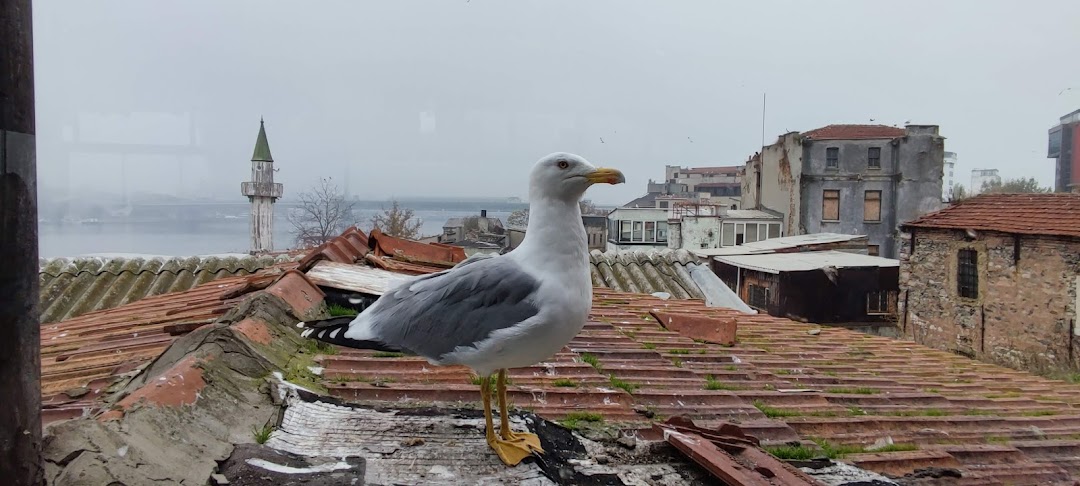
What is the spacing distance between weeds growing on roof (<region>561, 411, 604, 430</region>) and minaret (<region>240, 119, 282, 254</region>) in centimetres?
2417

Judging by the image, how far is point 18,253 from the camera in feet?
4.95

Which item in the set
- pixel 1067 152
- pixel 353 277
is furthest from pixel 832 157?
pixel 353 277

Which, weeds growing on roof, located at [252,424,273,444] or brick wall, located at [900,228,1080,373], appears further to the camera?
brick wall, located at [900,228,1080,373]

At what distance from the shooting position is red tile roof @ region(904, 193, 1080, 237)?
13.6 meters

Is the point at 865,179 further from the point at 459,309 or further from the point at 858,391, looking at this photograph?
the point at 459,309

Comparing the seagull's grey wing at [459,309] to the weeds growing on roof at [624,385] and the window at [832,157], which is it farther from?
the window at [832,157]

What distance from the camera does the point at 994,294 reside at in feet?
48.3

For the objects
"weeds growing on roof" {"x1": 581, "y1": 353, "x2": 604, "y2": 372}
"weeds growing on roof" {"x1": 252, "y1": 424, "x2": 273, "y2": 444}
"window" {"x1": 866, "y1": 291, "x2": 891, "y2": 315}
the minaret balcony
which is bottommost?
"window" {"x1": 866, "y1": 291, "x2": 891, "y2": 315}

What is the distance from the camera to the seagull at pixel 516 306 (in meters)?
2.23

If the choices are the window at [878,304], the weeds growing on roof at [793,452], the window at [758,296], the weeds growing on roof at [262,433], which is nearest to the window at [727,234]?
the window at [758,296]

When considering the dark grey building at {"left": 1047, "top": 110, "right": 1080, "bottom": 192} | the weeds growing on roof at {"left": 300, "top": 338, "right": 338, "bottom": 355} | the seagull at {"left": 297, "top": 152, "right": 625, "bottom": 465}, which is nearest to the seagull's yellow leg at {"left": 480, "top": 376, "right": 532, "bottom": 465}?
the seagull at {"left": 297, "top": 152, "right": 625, "bottom": 465}

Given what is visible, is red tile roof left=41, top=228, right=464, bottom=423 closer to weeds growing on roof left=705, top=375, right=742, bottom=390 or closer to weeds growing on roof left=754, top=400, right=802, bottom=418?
weeds growing on roof left=705, top=375, right=742, bottom=390

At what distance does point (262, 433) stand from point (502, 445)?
0.78 metres

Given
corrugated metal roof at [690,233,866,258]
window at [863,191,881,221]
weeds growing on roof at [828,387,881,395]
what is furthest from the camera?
window at [863,191,881,221]
